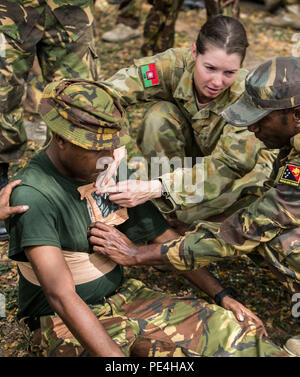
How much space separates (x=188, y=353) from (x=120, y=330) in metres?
0.37

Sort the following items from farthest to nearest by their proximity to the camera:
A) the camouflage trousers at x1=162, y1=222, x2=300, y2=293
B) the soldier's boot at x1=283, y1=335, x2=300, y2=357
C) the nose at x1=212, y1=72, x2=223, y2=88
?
1. the nose at x1=212, y1=72, x2=223, y2=88
2. the soldier's boot at x1=283, y1=335, x2=300, y2=357
3. the camouflage trousers at x1=162, y1=222, x2=300, y2=293

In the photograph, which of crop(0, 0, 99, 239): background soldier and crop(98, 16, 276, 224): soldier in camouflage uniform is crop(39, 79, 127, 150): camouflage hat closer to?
crop(98, 16, 276, 224): soldier in camouflage uniform

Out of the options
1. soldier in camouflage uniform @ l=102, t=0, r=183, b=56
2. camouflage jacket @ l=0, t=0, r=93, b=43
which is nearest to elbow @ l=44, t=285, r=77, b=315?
camouflage jacket @ l=0, t=0, r=93, b=43

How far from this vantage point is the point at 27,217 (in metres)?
2.45

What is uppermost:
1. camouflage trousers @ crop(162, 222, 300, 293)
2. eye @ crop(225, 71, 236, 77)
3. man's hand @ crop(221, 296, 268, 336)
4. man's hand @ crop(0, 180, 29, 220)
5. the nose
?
eye @ crop(225, 71, 236, 77)

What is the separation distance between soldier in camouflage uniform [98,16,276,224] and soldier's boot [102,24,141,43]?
3930 millimetres

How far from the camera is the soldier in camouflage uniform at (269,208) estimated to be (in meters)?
2.64

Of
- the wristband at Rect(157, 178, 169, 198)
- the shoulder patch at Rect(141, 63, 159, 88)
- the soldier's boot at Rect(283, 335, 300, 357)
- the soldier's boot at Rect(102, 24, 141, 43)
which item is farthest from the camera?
the soldier's boot at Rect(102, 24, 141, 43)

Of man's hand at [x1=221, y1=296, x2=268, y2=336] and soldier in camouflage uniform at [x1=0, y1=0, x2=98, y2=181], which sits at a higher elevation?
soldier in camouflage uniform at [x1=0, y1=0, x2=98, y2=181]

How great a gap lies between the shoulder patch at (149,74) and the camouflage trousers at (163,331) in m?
1.57

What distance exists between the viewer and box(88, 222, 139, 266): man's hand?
2.79 meters

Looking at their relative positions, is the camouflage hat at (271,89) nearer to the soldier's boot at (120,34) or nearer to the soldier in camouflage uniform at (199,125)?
the soldier in camouflage uniform at (199,125)

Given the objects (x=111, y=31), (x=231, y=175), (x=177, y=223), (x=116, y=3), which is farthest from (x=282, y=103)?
(x=116, y=3)

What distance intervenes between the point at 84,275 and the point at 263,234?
3.16ft
